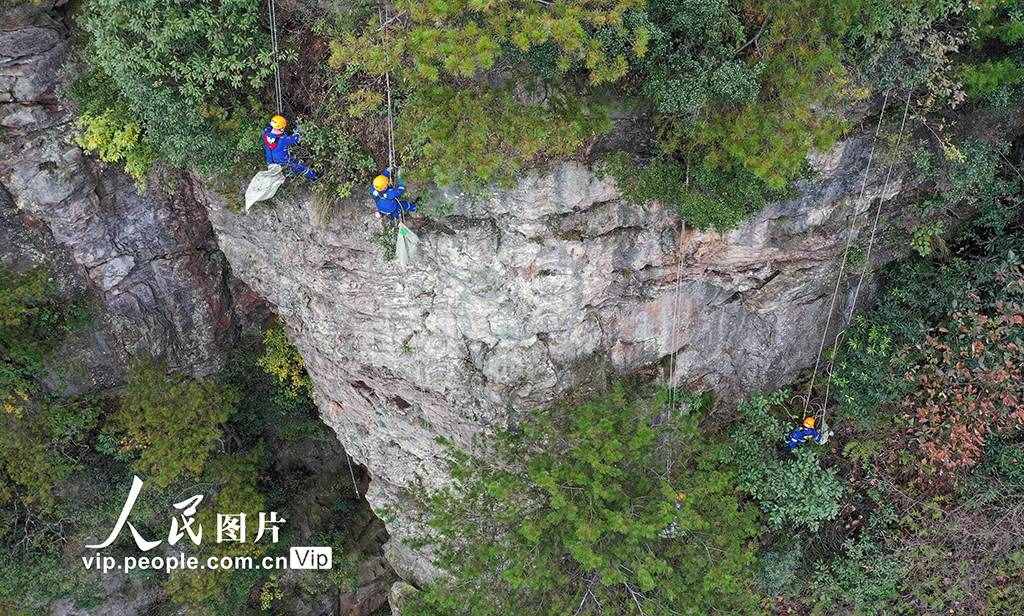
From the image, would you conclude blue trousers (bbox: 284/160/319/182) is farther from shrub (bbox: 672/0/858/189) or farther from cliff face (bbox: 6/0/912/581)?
shrub (bbox: 672/0/858/189)

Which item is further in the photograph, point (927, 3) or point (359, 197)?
point (359, 197)

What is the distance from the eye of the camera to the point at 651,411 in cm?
855

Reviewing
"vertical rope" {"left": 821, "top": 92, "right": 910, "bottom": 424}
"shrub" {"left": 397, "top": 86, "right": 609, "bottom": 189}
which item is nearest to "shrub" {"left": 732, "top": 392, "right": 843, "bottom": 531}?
"vertical rope" {"left": 821, "top": 92, "right": 910, "bottom": 424}

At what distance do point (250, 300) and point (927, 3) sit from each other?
1049cm

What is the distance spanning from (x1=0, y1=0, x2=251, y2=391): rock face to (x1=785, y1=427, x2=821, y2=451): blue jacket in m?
9.19

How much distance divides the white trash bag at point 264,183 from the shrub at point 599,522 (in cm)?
412

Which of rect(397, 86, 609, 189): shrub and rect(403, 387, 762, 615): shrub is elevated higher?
rect(397, 86, 609, 189): shrub

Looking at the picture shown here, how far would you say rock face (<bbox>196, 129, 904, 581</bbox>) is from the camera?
727 centimetres

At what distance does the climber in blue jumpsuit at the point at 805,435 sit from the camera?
9070 millimetres

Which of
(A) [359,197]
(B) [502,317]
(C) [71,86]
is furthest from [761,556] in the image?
(C) [71,86]

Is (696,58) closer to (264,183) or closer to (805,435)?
(264,183)

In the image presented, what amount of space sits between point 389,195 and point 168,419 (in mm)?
6529

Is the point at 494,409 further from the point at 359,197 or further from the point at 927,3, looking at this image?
the point at 927,3

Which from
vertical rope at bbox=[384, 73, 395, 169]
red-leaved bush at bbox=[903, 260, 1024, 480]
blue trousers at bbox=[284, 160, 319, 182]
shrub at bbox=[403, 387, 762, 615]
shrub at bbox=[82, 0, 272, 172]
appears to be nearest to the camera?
vertical rope at bbox=[384, 73, 395, 169]
